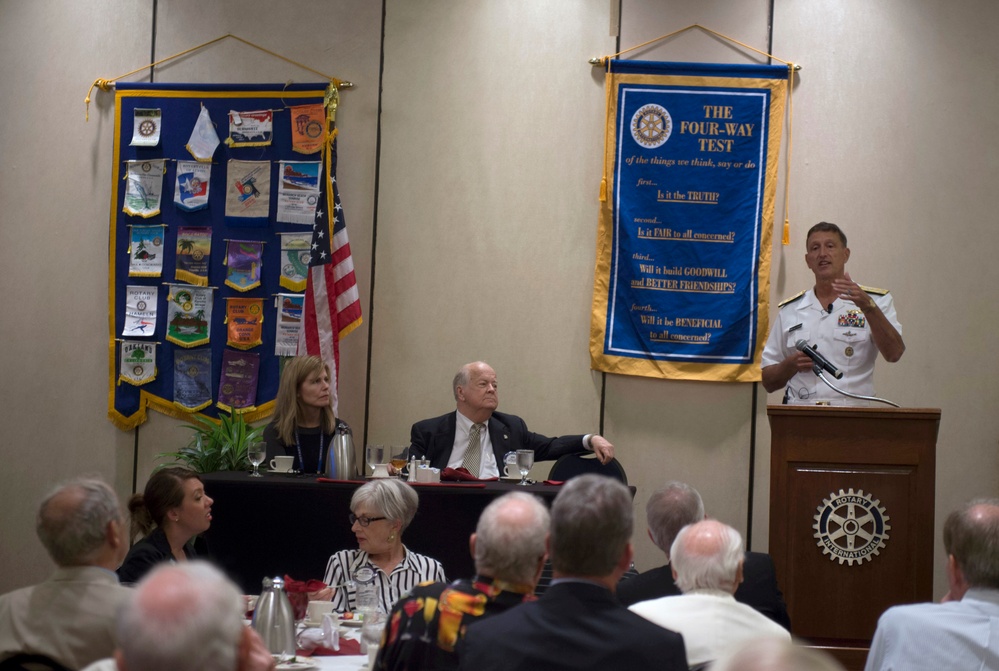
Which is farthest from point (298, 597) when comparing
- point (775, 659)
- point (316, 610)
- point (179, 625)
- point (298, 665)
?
point (775, 659)

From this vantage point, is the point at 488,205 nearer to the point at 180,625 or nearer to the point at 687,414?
the point at 687,414

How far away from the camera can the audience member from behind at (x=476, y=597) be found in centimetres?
233

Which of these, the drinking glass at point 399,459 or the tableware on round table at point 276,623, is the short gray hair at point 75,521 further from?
the drinking glass at point 399,459

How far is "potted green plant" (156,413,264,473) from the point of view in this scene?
18.1 feet

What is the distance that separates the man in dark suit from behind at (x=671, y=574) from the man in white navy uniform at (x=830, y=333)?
1.79 metres

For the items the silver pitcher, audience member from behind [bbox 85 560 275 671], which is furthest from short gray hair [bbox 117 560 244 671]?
the silver pitcher

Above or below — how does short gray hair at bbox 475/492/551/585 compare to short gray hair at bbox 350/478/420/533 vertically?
above

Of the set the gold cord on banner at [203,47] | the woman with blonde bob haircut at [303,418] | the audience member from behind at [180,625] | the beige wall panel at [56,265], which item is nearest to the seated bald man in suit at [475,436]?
the woman with blonde bob haircut at [303,418]

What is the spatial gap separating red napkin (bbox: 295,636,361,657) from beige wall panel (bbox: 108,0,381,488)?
3.56 metres

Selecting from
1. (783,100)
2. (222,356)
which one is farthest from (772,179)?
(222,356)

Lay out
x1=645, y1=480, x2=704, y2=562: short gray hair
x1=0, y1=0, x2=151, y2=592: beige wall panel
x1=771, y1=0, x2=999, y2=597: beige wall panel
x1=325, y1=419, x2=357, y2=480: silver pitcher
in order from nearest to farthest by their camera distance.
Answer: x1=645, y1=480, x2=704, y2=562: short gray hair < x1=325, y1=419, x2=357, y2=480: silver pitcher < x1=771, y1=0, x2=999, y2=597: beige wall panel < x1=0, y1=0, x2=151, y2=592: beige wall panel

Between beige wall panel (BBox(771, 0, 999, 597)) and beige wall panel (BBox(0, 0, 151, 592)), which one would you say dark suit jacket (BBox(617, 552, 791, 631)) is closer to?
beige wall panel (BBox(771, 0, 999, 597))

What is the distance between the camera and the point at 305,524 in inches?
187

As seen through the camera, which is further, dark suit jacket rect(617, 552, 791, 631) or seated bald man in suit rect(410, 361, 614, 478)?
seated bald man in suit rect(410, 361, 614, 478)
